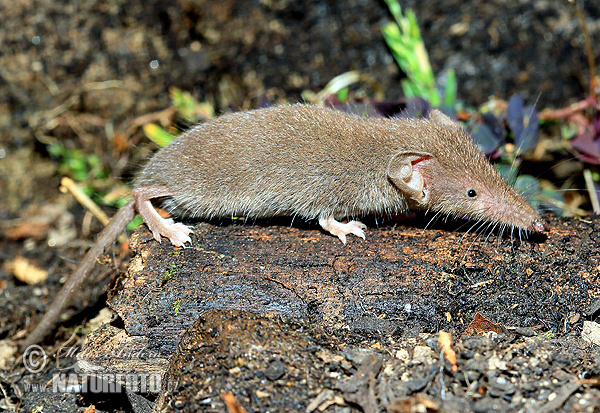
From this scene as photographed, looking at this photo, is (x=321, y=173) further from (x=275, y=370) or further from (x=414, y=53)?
(x=414, y=53)

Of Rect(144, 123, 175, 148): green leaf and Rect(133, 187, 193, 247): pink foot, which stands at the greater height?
Rect(133, 187, 193, 247): pink foot

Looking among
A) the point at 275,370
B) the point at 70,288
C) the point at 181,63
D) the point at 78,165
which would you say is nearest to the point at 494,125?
the point at 275,370

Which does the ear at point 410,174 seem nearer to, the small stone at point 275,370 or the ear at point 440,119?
the ear at point 440,119

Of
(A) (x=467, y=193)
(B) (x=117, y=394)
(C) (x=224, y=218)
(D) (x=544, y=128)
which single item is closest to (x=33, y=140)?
(C) (x=224, y=218)

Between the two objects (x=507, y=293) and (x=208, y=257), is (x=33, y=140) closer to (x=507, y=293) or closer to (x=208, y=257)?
(x=208, y=257)

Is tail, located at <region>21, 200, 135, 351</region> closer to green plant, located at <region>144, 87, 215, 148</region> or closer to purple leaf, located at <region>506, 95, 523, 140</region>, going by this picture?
green plant, located at <region>144, 87, 215, 148</region>

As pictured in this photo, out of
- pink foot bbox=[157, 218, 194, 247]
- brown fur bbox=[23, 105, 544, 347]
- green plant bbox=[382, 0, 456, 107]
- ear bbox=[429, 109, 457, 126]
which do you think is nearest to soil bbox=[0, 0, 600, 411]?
green plant bbox=[382, 0, 456, 107]

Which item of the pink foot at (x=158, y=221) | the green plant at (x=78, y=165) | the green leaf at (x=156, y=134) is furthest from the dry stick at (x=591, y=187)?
the green plant at (x=78, y=165)
